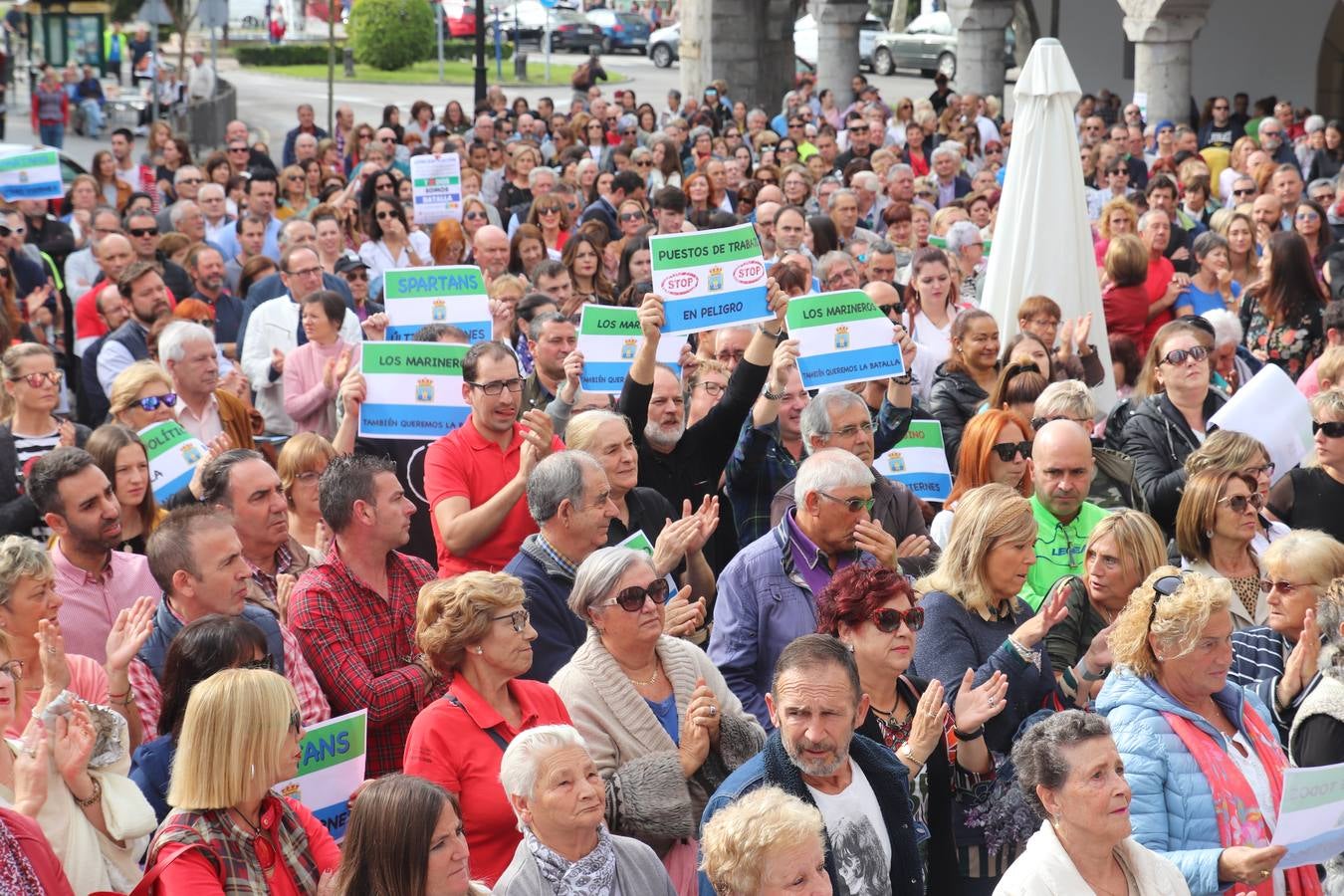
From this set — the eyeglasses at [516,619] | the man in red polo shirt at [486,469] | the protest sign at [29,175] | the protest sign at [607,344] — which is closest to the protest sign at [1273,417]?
the protest sign at [607,344]

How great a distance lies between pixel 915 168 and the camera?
1989cm

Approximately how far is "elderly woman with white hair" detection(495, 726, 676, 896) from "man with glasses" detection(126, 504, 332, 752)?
1117mm

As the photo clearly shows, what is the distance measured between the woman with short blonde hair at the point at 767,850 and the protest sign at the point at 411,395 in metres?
3.90

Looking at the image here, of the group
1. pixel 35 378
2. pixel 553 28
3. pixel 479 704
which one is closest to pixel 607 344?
pixel 35 378

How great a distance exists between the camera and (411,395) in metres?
7.70

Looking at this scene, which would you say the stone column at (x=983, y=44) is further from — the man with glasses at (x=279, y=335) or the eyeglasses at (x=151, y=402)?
the eyeglasses at (x=151, y=402)

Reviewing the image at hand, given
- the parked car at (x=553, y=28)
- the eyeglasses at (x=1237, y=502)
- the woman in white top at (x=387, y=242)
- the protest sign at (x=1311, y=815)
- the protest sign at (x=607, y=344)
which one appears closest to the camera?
the protest sign at (x=1311, y=815)

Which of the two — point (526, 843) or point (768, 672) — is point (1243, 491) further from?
point (526, 843)

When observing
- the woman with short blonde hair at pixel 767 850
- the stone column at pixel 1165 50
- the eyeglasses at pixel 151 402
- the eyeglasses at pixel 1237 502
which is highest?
the stone column at pixel 1165 50

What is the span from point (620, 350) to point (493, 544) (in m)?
2.00

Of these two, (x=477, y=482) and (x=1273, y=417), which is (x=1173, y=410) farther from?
(x=477, y=482)

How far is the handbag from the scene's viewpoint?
13.2 ft

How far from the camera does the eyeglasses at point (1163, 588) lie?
4.91 m

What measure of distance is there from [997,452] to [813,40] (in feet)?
119
